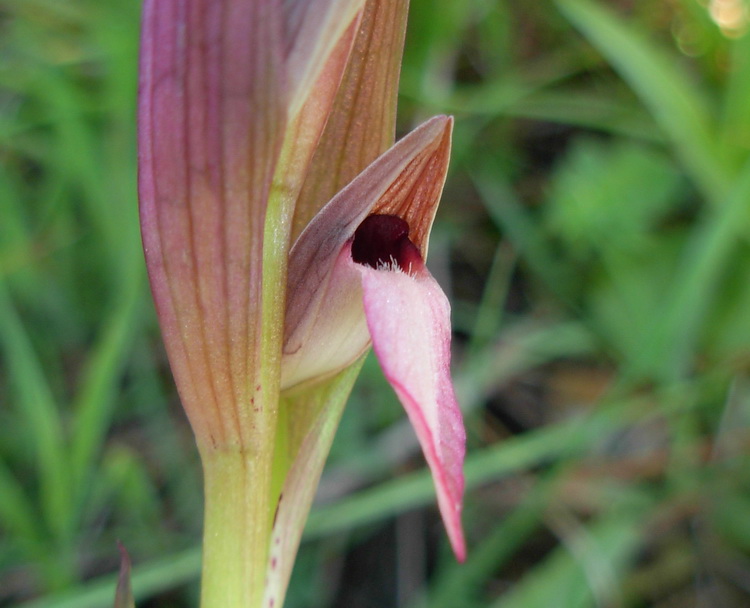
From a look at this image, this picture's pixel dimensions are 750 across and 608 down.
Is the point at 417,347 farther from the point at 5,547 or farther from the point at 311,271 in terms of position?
the point at 5,547

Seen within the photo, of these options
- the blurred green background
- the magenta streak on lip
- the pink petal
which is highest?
the magenta streak on lip

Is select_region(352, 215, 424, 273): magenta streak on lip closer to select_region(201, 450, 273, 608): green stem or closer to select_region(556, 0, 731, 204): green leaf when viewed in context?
select_region(201, 450, 273, 608): green stem

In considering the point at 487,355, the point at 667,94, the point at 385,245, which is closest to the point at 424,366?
the point at 385,245

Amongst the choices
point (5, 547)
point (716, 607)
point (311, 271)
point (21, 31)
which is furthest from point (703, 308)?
point (21, 31)

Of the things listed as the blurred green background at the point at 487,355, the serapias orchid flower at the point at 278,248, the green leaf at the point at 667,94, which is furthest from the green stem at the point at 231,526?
the green leaf at the point at 667,94

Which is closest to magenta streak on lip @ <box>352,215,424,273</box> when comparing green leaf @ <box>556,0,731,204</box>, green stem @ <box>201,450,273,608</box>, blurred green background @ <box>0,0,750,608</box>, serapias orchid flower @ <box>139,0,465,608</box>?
serapias orchid flower @ <box>139,0,465,608</box>

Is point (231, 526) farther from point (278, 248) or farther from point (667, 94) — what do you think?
point (667, 94)

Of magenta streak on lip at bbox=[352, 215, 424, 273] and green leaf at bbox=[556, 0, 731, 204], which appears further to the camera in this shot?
green leaf at bbox=[556, 0, 731, 204]

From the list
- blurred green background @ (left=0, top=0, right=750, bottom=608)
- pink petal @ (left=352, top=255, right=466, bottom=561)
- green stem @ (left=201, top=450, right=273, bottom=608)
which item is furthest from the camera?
blurred green background @ (left=0, top=0, right=750, bottom=608)
